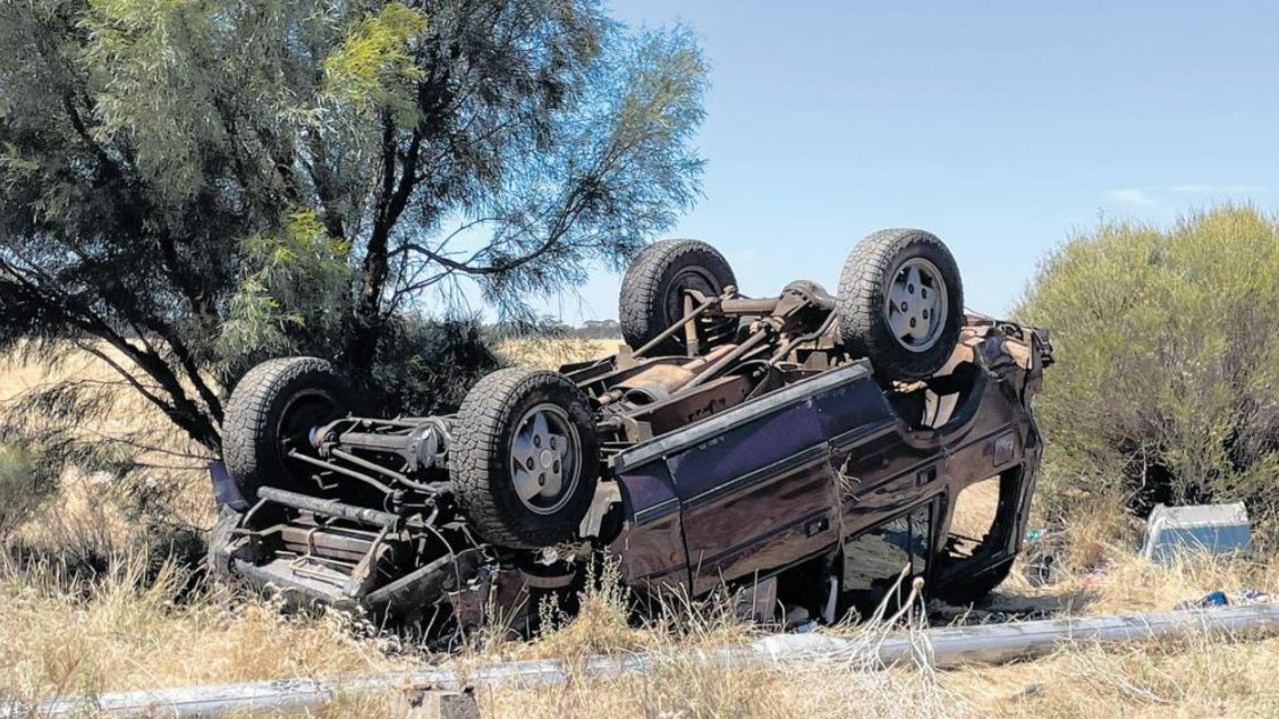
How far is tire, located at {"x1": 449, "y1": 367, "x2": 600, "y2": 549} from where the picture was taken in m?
4.65

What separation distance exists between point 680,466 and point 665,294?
2.41 meters

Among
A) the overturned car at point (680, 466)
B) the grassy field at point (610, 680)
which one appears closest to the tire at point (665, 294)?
the overturned car at point (680, 466)

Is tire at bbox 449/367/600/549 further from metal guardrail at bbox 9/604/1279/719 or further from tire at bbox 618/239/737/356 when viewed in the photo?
tire at bbox 618/239/737/356

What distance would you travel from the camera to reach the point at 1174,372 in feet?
30.9

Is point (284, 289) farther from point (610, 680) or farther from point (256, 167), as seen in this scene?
point (610, 680)

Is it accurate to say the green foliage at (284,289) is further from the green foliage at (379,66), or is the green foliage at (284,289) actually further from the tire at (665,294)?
the tire at (665,294)

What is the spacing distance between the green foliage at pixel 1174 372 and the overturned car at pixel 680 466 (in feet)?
10.1

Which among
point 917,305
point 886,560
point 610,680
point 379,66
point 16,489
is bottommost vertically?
point 886,560

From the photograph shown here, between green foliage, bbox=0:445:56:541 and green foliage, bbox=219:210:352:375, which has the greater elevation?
green foliage, bbox=219:210:352:375

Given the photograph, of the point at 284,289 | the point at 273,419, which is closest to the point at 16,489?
the point at 284,289

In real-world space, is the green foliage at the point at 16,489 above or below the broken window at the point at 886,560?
above

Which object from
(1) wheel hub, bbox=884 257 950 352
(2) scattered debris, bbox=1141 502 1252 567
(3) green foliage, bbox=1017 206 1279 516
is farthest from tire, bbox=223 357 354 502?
(3) green foliage, bbox=1017 206 1279 516

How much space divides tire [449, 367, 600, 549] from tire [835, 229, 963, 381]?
1.67 metres

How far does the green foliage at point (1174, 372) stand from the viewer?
9.23 metres
